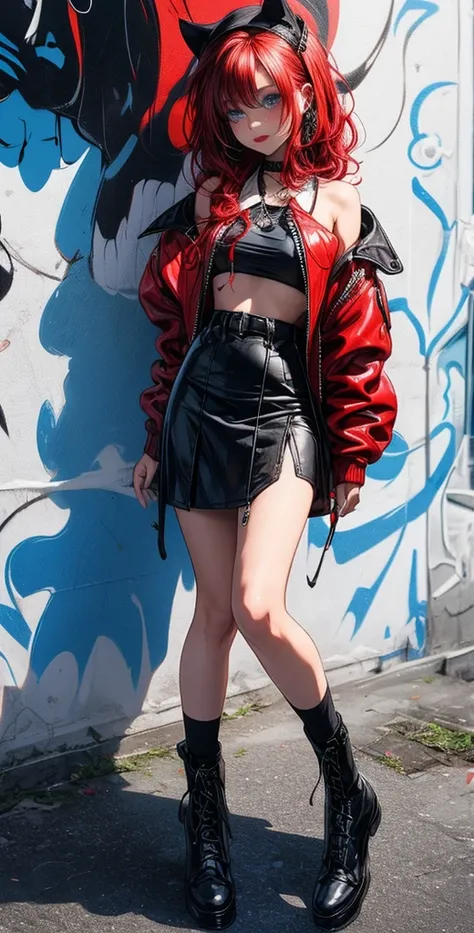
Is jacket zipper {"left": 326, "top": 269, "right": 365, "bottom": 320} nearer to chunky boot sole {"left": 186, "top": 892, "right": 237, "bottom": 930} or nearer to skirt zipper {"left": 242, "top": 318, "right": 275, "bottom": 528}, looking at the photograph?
skirt zipper {"left": 242, "top": 318, "right": 275, "bottom": 528}

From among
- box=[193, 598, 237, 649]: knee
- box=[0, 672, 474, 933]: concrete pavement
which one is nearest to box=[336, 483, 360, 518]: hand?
box=[193, 598, 237, 649]: knee

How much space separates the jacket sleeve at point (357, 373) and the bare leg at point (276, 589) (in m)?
0.19

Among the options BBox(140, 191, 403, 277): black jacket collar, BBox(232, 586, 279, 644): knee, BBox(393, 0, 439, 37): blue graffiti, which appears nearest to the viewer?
BBox(232, 586, 279, 644): knee

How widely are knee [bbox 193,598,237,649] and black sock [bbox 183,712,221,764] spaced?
217mm

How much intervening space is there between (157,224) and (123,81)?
560 millimetres

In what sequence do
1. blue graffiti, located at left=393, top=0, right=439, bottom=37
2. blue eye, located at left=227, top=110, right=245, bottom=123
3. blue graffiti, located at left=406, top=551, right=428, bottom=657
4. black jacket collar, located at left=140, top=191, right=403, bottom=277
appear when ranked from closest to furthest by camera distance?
blue eye, located at left=227, top=110, right=245, bottom=123
black jacket collar, located at left=140, top=191, right=403, bottom=277
blue graffiti, located at left=393, top=0, right=439, bottom=37
blue graffiti, located at left=406, top=551, right=428, bottom=657

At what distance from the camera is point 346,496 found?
2.93 meters

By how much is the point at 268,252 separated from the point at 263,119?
34 cm

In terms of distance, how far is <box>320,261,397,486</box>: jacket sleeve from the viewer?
2.85 m

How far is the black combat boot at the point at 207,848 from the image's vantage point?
269cm

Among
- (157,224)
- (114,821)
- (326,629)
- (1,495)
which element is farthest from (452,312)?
(114,821)

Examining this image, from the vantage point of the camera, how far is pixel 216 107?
2.79m

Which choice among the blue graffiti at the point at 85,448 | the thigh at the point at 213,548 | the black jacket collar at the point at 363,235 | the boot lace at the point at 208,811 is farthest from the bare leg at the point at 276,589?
the blue graffiti at the point at 85,448

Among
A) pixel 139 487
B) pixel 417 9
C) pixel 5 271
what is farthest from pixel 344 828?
pixel 417 9
